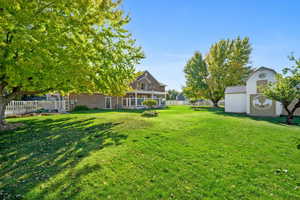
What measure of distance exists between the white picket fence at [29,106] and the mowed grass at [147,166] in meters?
10.3

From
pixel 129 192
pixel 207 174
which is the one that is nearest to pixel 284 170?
pixel 207 174

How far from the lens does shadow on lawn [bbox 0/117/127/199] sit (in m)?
3.56

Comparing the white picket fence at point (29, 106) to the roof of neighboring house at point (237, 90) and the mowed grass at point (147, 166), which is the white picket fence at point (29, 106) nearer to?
the mowed grass at point (147, 166)

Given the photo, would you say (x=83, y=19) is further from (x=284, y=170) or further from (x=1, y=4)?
(x=284, y=170)

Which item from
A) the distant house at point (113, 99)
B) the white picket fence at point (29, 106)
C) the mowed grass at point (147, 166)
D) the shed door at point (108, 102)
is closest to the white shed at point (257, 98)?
the mowed grass at point (147, 166)

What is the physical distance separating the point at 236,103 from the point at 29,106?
24630 mm

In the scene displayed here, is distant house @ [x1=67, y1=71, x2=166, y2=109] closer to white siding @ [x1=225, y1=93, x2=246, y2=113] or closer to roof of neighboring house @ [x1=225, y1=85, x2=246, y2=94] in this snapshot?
white siding @ [x1=225, y1=93, x2=246, y2=113]

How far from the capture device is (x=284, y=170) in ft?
13.4

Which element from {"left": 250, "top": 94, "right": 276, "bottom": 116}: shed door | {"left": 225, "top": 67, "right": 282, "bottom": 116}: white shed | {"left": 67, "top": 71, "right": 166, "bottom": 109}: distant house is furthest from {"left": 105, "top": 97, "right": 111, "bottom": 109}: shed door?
{"left": 250, "top": 94, "right": 276, "bottom": 116}: shed door

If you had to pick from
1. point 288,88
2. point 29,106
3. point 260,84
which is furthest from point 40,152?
point 260,84

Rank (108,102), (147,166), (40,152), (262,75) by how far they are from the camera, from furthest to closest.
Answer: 1. (108,102)
2. (262,75)
3. (40,152)
4. (147,166)

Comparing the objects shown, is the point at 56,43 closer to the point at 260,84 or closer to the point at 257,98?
the point at 260,84

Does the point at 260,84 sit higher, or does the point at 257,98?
the point at 260,84

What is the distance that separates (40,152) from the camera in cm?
519
